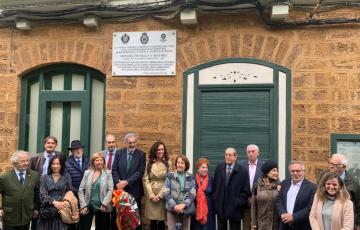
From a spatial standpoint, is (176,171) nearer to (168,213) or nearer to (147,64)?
(168,213)

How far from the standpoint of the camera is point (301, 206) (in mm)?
5348

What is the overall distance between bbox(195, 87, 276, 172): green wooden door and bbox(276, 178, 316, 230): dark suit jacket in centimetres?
167

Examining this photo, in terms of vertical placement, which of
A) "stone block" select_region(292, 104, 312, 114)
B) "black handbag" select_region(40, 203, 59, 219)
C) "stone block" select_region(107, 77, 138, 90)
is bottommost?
"black handbag" select_region(40, 203, 59, 219)

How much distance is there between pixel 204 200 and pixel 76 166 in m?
1.91

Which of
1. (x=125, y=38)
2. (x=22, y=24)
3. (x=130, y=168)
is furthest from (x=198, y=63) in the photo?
(x=22, y=24)

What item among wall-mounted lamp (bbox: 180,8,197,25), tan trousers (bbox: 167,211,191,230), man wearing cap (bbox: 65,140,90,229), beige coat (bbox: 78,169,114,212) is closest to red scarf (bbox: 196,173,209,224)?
tan trousers (bbox: 167,211,191,230)

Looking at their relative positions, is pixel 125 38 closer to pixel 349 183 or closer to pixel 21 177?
pixel 21 177

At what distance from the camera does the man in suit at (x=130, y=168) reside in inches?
254

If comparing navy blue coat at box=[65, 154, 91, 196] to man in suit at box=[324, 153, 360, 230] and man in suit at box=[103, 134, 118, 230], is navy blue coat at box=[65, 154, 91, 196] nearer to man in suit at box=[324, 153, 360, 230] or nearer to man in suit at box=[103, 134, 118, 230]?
man in suit at box=[103, 134, 118, 230]

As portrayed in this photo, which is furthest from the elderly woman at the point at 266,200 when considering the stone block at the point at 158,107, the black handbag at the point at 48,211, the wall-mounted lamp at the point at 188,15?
the wall-mounted lamp at the point at 188,15

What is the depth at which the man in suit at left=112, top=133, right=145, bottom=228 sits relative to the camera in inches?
254

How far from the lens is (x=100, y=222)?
251 inches

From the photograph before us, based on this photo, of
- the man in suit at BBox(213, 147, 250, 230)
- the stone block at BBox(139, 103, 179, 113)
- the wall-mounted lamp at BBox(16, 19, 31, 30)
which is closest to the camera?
the man in suit at BBox(213, 147, 250, 230)

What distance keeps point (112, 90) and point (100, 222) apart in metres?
2.29
